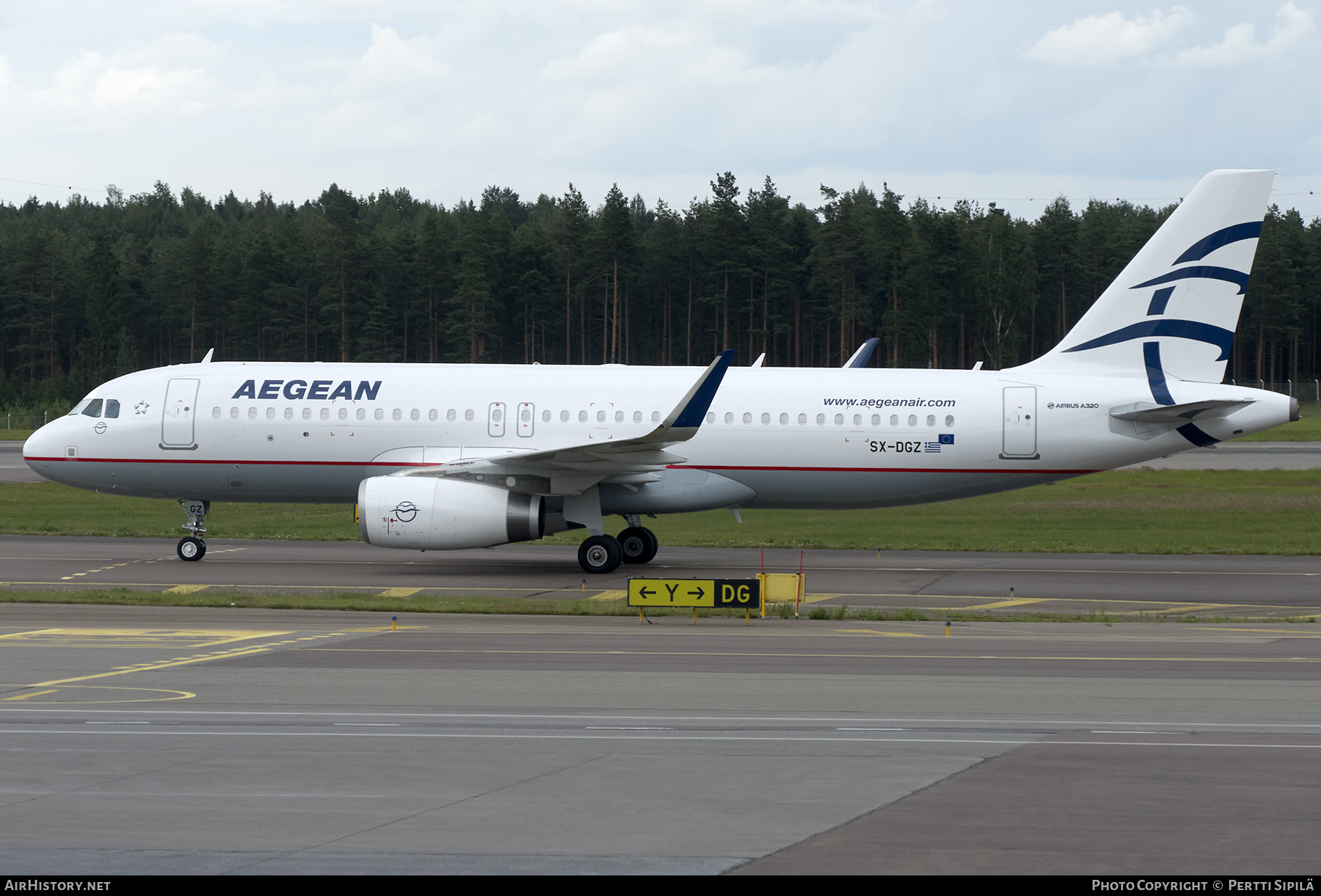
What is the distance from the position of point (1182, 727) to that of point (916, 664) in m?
4.56

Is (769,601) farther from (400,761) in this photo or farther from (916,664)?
(400,761)

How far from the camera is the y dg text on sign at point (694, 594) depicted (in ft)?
73.6

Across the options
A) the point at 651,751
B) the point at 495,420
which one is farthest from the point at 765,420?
the point at 651,751

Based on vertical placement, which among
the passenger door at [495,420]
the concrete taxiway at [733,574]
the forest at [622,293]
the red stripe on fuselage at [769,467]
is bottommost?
the concrete taxiway at [733,574]

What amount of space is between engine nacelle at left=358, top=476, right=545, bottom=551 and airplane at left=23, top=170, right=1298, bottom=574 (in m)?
1.56

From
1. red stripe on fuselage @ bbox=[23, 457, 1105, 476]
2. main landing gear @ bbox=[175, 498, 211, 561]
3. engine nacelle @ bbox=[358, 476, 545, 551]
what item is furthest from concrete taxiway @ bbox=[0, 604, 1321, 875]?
red stripe on fuselage @ bbox=[23, 457, 1105, 476]

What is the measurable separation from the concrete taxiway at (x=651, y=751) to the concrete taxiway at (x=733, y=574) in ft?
15.2

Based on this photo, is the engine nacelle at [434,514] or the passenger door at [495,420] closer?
the engine nacelle at [434,514]

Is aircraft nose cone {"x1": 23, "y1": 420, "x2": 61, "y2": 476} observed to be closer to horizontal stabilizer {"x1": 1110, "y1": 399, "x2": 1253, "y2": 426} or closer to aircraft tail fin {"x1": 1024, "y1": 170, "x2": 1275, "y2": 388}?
aircraft tail fin {"x1": 1024, "y1": 170, "x2": 1275, "y2": 388}

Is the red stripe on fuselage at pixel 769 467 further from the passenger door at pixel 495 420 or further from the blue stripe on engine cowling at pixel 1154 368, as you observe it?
the blue stripe on engine cowling at pixel 1154 368

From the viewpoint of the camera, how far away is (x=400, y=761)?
11992 mm

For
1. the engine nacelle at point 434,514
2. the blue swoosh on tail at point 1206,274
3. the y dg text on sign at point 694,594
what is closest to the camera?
the y dg text on sign at point 694,594

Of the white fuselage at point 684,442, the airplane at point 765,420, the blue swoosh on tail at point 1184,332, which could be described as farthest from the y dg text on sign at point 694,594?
the blue swoosh on tail at point 1184,332

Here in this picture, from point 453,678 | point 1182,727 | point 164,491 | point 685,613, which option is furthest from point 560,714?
point 164,491
